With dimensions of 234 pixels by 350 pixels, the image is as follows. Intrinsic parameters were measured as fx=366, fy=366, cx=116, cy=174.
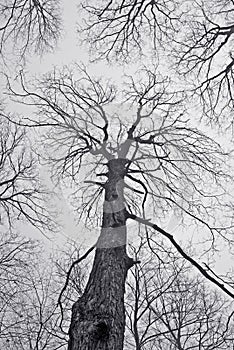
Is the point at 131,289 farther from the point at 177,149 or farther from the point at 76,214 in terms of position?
the point at 177,149

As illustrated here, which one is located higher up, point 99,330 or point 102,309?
point 102,309

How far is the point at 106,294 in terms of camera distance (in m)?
3.69

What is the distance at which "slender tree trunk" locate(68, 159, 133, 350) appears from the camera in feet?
10.8

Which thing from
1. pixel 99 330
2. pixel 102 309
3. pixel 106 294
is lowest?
pixel 99 330

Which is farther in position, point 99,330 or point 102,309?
point 102,309

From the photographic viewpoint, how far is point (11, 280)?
1023cm

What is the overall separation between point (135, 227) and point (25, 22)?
459 centimetres

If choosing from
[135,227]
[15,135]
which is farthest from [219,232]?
[15,135]

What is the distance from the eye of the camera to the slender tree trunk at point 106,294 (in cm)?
328

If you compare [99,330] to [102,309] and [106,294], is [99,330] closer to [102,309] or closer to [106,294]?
[102,309]

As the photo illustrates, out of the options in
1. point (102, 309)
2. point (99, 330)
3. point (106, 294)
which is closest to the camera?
point (99, 330)

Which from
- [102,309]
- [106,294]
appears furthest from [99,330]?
[106,294]

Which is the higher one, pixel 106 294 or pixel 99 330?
pixel 106 294

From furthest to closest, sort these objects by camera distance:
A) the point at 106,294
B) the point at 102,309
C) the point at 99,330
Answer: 1. the point at 106,294
2. the point at 102,309
3. the point at 99,330
